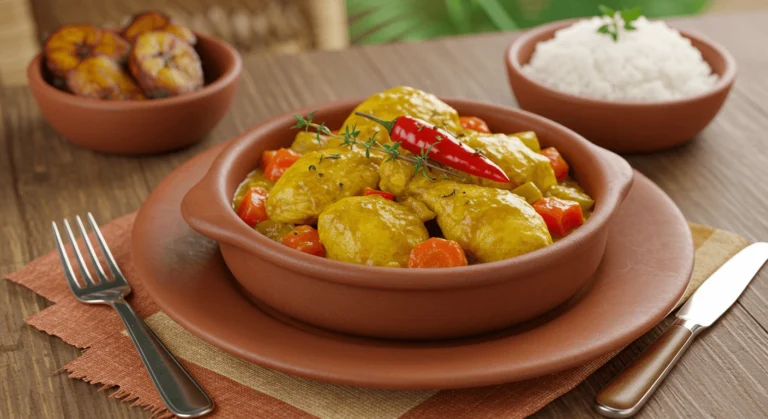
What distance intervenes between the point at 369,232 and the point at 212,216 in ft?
0.96

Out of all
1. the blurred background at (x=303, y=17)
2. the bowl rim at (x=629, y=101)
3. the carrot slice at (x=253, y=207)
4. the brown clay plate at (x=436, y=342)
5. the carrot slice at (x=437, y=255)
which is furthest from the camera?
the blurred background at (x=303, y=17)

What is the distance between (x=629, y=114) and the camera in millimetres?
2270

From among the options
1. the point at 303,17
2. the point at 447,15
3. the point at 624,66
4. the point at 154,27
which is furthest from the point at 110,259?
the point at 447,15

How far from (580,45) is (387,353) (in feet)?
5.06

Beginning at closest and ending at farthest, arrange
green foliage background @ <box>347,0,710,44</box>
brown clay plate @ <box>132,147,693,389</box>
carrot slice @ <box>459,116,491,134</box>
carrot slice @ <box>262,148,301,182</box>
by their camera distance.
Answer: brown clay plate @ <box>132,147,693,389</box>, carrot slice @ <box>262,148,301,182</box>, carrot slice @ <box>459,116,491,134</box>, green foliage background @ <box>347,0,710,44</box>

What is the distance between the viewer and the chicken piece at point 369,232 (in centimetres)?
146

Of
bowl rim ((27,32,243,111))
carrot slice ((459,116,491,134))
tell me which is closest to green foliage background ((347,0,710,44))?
bowl rim ((27,32,243,111))

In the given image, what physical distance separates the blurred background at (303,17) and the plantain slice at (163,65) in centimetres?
217

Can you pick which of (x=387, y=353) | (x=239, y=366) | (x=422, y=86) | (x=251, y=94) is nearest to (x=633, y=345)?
(x=387, y=353)

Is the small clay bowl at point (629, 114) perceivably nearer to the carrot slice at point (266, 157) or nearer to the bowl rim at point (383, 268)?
the bowl rim at point (383, 268)

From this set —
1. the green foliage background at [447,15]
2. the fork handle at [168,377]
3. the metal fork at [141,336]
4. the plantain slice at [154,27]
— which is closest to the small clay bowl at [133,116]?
the plantain slice at [154,27]

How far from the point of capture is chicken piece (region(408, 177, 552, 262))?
4.82 ft

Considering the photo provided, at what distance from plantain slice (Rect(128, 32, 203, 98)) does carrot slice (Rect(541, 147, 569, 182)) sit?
1.08 metres

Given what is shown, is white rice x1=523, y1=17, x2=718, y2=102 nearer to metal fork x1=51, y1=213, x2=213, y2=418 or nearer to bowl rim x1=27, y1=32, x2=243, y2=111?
bowl rim x1=27, y1=32, x2=243, y2=111
